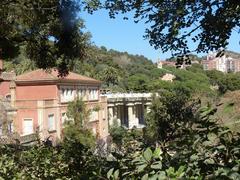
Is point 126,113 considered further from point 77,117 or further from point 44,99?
point 77,117

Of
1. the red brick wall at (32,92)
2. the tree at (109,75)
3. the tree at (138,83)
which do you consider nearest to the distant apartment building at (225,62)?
the tree at (138,83)

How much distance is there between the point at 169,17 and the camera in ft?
14.5

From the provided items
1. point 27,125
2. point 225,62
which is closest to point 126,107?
point 225,62

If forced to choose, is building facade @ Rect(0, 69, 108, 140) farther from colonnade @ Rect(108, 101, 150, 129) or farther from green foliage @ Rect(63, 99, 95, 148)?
colonnade @ Rect(108, 101, 150, 129)

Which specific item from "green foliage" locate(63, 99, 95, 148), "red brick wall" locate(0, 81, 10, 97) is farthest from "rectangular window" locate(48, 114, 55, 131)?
"red brick wall" locate(0, 81, 10, 97)

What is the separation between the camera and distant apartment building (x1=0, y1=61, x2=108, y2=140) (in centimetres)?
4422

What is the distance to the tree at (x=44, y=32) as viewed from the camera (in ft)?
25.5

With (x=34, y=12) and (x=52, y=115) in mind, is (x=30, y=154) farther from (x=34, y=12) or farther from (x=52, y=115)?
(x=52, y=115)

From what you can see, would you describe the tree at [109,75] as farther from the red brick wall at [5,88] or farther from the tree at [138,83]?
the red brick wall at [5,88]

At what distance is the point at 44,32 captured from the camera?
29.4ft

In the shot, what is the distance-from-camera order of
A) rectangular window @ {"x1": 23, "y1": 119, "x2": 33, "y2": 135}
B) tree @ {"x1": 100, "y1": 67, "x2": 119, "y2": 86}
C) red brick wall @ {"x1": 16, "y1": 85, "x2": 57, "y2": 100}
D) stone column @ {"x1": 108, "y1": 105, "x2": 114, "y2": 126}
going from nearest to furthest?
rectangular window @ {"x1": 23, "y1": 119, "x2": 33, "y2": 135} → red brick wall @ {"x1": 16, "y1": 85, "x2": 57, "y2": 100} → stone column @ {"x1": 108, "y1": 105, "x2": 114, "y2": 126} → tree @ {"x1": 100, "y1": 67, "x2": 119, "y2": 86}

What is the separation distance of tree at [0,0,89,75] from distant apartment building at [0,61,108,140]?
1194 inches

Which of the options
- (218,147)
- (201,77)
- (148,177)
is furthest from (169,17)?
(201,77)

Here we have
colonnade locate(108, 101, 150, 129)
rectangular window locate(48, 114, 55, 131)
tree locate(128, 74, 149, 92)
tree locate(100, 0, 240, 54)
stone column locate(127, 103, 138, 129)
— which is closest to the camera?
tree locate(100, 0, 240, 54)
